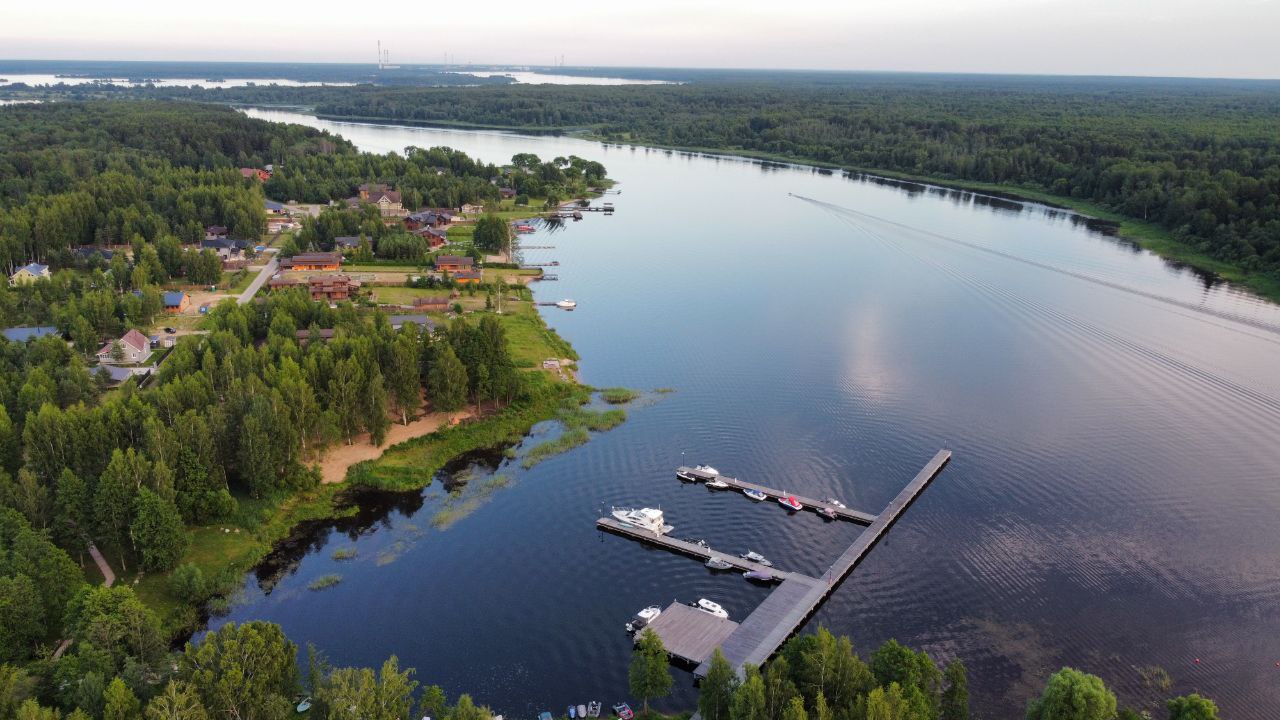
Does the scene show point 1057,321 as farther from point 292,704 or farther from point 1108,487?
point 292,704

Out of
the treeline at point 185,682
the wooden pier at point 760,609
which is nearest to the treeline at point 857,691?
the wooden pier at point 760,609

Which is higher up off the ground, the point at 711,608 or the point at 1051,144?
the point at 1051,144

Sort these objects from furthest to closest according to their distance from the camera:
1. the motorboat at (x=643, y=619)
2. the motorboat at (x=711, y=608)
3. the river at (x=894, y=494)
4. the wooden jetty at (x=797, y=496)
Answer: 1. the wooden jetty at (x=797, y=496)
2. the motorboat at (x=711, y=608)
3. the motorboat at (x=643, y=619)
4. the river at (x=894, y=494)

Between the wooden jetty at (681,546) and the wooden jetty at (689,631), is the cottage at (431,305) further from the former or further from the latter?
the wooden jetty at (689,631)

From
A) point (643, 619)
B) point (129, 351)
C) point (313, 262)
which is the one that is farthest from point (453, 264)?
point (643, 619)

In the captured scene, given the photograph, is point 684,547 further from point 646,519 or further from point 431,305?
point 431,305

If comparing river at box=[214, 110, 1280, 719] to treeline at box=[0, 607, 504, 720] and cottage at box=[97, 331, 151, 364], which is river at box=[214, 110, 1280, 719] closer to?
treeline at box=[0, 607, 504, 720]

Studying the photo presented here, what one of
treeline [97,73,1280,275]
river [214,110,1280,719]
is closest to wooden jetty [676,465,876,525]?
Result: river [214,110,1280,719]
